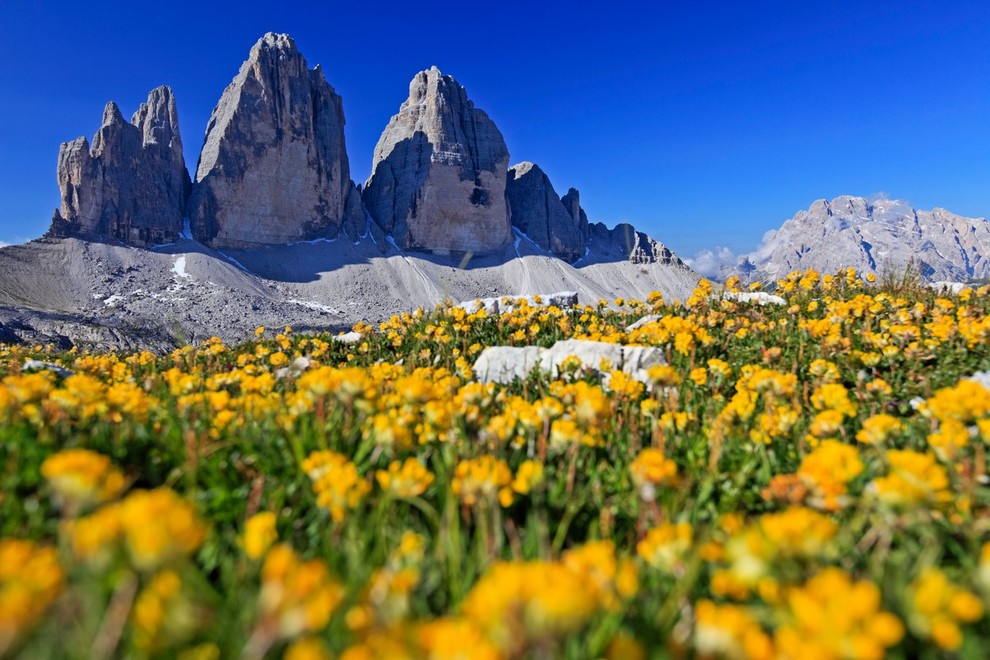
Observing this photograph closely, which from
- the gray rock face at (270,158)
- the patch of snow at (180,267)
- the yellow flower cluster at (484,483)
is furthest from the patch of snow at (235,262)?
the yellow flower cluster at (484,483)

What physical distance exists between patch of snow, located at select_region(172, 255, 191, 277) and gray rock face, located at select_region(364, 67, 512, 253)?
1975 inches

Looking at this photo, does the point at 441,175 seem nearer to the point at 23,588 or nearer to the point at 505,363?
the point at 505,363

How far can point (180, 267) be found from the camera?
94.7 metres

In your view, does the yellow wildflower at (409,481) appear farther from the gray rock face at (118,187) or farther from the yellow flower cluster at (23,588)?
the gray rock face at (118,187)

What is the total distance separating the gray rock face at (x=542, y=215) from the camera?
5846 inches

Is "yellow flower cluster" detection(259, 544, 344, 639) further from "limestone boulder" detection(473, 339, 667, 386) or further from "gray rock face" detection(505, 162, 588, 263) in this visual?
"gray rock face" detection(505, 162, 588, 263)

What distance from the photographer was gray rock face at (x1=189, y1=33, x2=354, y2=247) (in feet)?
350

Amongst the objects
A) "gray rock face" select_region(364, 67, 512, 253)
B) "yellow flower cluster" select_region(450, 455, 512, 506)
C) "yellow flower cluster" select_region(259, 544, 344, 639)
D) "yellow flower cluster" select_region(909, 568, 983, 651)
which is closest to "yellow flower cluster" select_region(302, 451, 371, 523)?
"yellow flower cluster" select_region(450, 455, 512, 506)

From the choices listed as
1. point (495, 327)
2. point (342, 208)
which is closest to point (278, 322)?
point (342, 208)

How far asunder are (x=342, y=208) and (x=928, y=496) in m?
136

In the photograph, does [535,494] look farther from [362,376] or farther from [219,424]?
[219,424]

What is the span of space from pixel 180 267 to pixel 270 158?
3306cm

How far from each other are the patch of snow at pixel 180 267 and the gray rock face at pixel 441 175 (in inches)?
1975

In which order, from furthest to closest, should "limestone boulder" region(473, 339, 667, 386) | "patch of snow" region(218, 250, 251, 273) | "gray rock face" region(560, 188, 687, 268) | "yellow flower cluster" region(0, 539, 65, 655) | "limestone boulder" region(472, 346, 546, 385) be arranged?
"gray rock face" region(560, 188, 687, 268) < "patch of snow" region(218, 250, 251, 273) < "limestone boulder" region(472, 346, 546, 385) < "limestone boulder" region(473, 339, 667, 386) < "yellow flower cluster" region(0, 539, 65, 655)
